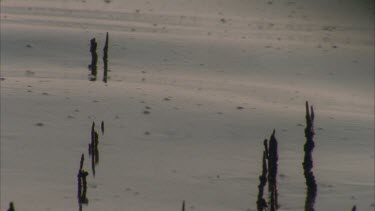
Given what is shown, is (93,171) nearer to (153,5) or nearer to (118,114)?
(118,114)

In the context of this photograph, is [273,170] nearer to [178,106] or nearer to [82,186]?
[82,186]

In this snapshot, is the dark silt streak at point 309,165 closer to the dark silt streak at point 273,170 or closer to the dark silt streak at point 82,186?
the dark silt streak at point 273,170

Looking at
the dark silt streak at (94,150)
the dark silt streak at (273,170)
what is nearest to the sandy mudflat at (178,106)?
the dark silt streak at (94,150)

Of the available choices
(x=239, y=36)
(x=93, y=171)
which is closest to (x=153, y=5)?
(x=239, y=36)

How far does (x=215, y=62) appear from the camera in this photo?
961 centimetres

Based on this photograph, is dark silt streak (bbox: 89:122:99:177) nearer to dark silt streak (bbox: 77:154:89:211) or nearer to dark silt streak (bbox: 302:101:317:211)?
dark silt streak (bbox: 77:154:89:211)

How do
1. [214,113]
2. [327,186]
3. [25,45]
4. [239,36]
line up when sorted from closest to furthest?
[327,186]
[214,113]
[25,45]
[239,36]

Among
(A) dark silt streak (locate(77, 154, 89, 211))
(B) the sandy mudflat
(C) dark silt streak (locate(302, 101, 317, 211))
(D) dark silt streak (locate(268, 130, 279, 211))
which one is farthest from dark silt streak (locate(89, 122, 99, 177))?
(C) dark silt streak (locate(302, 101, 317, 211))

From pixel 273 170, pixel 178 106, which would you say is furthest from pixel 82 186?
pixel 178 106

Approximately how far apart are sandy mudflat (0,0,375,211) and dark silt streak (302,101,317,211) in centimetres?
5

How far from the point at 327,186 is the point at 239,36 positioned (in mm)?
5696

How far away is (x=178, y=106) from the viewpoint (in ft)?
23.7

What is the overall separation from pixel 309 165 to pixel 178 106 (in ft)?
7.10

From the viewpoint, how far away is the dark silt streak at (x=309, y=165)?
5125 millimetres
